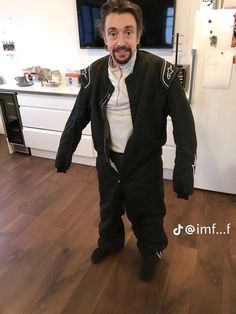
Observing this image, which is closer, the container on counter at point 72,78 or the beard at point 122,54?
the beard at point 122,54

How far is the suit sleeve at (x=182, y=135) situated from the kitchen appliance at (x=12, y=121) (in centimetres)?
207

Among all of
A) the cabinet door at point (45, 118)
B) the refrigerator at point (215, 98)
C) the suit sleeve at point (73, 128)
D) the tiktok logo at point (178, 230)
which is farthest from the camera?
the cabinet door at point (45, 118)

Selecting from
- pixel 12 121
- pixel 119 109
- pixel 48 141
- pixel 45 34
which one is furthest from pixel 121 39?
pixel 12 121

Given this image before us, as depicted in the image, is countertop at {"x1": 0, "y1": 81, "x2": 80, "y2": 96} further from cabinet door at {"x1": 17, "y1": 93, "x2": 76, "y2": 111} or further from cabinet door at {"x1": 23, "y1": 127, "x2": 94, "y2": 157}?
cabinet door at {"x1": 23, "y1": 127, "x2": 94, "y2": 157}

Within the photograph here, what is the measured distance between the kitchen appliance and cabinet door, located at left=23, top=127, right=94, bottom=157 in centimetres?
11

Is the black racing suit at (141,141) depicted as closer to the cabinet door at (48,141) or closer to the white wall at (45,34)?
the cabinet door at (48,141)

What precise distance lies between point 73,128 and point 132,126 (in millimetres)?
333

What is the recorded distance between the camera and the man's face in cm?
104

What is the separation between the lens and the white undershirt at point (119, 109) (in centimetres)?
117

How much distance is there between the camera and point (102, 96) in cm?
122

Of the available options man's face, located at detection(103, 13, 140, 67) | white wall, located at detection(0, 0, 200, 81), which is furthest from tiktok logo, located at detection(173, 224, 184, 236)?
white wall, located at detection(0, 0, 200, 81)

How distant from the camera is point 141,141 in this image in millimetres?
1201

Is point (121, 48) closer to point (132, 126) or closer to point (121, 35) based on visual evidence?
point (121, 35)

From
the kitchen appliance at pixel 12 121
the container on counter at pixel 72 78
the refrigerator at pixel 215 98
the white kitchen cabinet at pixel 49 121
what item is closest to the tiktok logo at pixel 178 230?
the refrigerator at pixel 215 98
